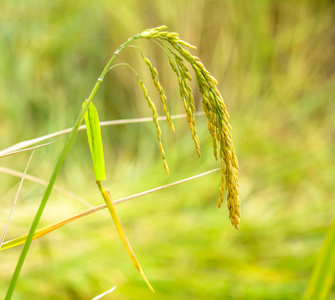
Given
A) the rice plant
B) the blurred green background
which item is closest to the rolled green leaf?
the rice plant

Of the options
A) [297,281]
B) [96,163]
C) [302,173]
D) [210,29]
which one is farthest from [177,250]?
[210,29]

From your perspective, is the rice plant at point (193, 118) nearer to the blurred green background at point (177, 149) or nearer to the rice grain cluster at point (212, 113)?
the rice grain cluster at point (212, 113)

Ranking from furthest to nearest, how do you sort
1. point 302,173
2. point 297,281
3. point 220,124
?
point 302,173
point 297,281
point 220,124

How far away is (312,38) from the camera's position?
8.44ft

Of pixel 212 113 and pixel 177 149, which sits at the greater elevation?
pixel 177 149

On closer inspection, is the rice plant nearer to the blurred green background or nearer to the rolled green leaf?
the rolled green leaf

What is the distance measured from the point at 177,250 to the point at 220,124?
1.09 m

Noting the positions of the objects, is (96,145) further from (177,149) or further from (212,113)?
(177,149)

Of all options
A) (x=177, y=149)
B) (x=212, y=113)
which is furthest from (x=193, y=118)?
(x=177, y=149)

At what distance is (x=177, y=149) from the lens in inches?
85.8

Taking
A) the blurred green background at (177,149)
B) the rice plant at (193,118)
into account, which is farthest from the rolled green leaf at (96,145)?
the blurred green background at (177,149)

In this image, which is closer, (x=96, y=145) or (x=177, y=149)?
(x=96, y=145)

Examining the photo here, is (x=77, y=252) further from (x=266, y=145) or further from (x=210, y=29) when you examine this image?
(x=210, y=29)

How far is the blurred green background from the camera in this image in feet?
4.33
